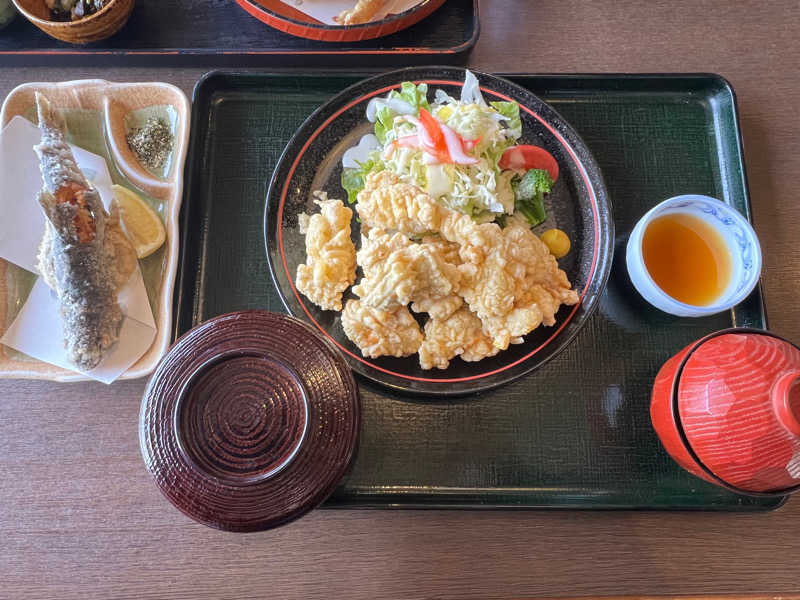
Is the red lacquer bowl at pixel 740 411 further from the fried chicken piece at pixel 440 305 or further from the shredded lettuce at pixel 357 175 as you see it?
the shredded lettuce at pixel 357 175

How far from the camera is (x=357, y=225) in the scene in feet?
5.90

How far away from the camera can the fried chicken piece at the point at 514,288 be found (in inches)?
61.4

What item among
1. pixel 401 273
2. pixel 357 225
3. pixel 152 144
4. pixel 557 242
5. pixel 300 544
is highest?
pixel 557 242

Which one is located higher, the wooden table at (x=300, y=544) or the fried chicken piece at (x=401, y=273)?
the fried chicken piece at (x=401, y=273)

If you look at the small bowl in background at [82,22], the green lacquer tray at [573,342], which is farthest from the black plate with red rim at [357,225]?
the small bowl in background at [82,22]

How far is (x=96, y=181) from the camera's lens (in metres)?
1.84

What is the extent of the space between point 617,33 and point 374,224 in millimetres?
1318

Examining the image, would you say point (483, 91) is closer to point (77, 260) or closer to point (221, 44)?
point (221, 44)

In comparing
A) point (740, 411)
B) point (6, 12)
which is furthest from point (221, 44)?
point (740, 411)

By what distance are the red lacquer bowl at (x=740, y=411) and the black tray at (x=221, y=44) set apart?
1.37 metres

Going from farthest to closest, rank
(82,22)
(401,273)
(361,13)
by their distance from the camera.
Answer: (361,13) → (82,22) → (401,273)

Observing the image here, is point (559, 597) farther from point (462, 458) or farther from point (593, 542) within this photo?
point (462, 458)

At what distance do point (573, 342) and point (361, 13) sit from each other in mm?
1458

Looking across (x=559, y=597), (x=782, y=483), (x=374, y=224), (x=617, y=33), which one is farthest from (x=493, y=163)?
(x=559, y=597)
